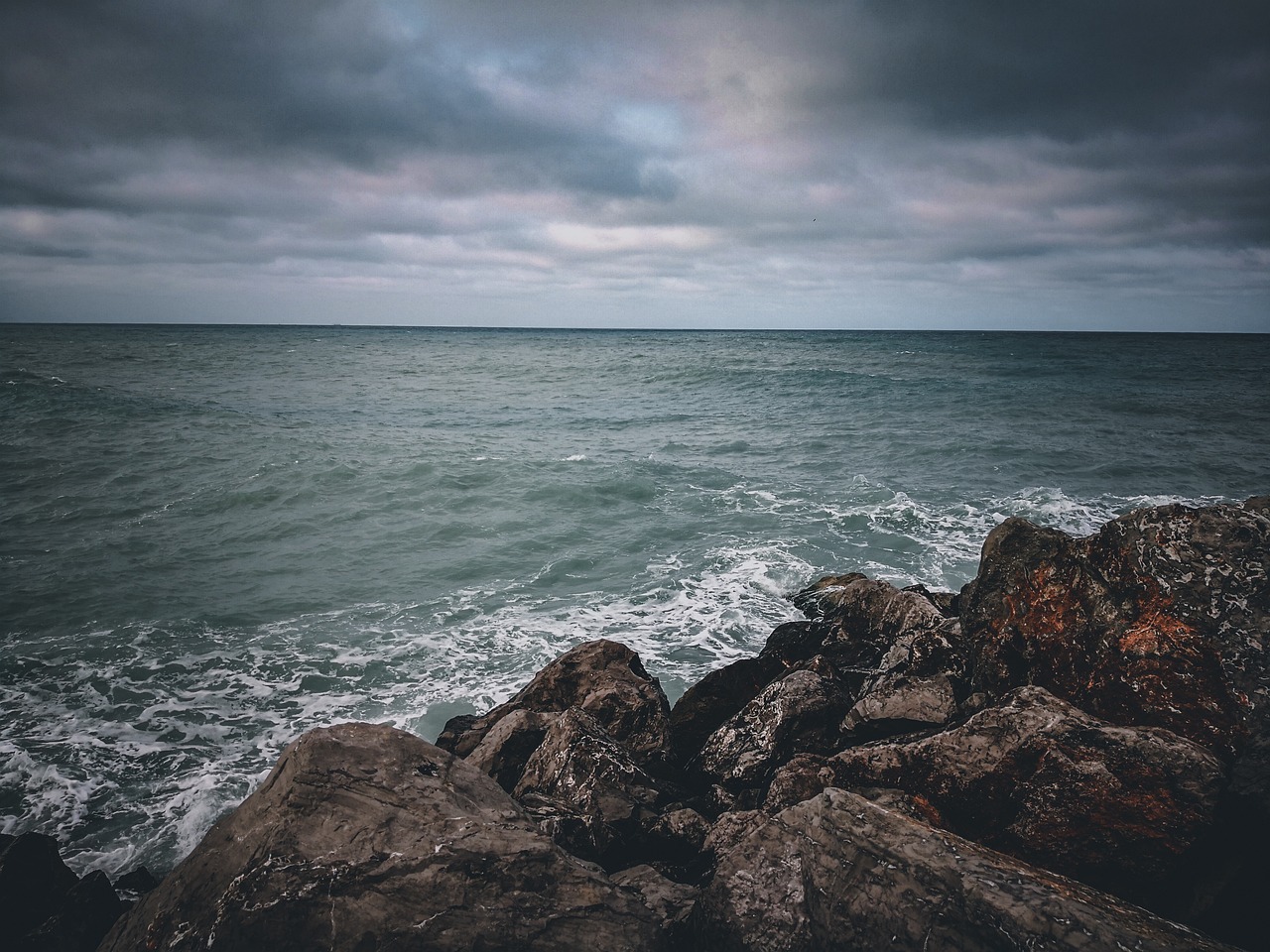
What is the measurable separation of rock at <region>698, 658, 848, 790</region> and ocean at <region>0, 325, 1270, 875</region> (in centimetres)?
345

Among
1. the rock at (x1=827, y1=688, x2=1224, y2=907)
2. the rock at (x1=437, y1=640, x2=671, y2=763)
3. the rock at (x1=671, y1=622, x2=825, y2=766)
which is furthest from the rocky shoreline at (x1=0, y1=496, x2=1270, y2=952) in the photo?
the rock at (x1=671, y1=622, x2=825, y2=766)

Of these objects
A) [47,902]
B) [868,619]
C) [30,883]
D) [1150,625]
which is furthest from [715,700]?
[30,883]

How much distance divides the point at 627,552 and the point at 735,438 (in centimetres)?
1468

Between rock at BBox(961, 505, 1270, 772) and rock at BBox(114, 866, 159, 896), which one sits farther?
rock at BBox(114, 866, 159, 896)

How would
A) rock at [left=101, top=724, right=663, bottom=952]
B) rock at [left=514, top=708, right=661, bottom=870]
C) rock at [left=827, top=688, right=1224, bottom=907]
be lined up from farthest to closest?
rock at [left=514, top=708, right=661, bottom=870], rock at [left=827, top=688, right=1224, bottom=907], rock at [left=101, top=724, right=663, bottom=952]

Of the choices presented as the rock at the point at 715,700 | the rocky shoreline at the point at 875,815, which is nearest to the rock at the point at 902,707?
the rocky shoreline at the point at 875,815

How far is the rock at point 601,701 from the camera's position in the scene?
7.07 m

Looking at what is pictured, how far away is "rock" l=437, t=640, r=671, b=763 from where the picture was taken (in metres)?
7.07

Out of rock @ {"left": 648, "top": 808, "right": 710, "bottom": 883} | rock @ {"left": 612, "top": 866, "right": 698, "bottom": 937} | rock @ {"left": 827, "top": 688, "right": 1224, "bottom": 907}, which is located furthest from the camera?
rock @ {"left": 648, "top": 808, "right": 710, "bottom": 883}

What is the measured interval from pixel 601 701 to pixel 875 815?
13.2ft

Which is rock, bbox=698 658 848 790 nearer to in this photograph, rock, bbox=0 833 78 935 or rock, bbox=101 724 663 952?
rock, bbox=101 724 663 952

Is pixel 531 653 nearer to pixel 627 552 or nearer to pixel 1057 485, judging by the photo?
pixel 627 552

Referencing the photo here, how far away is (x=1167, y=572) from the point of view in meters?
5.14

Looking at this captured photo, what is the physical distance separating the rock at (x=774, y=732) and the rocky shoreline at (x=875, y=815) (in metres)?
0.03
